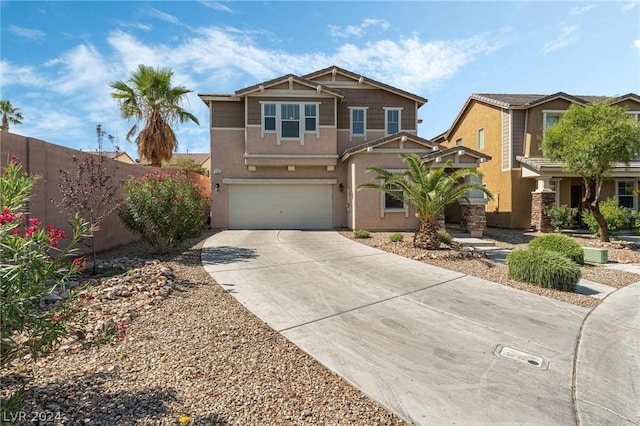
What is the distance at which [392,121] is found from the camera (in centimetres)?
1747

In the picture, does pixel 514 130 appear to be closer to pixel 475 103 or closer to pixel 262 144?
pixel 475 103

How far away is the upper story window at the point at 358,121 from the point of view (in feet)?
56.7

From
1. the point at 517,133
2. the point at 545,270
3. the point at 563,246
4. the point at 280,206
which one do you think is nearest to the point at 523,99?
the point at 517,133

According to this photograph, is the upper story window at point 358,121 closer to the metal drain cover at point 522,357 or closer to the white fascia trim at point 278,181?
the white fascia trim at point 278,181

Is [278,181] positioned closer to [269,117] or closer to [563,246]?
[269,117]

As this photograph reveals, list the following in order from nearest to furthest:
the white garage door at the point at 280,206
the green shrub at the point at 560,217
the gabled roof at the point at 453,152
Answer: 1. the gabled roof at the point at 453,152
2. the green shrub at the point at 560,217
3. the white garage door at the point at 280,206

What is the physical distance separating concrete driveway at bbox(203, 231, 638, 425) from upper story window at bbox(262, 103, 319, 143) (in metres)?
9.18

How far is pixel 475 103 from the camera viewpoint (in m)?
19.9

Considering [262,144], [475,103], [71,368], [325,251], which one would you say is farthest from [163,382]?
[475,103]

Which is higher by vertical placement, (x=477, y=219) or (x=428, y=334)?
(x=477, y=219)

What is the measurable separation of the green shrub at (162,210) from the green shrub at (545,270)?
8114mm

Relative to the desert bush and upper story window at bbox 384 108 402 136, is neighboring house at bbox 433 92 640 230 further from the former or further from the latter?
the desert bush

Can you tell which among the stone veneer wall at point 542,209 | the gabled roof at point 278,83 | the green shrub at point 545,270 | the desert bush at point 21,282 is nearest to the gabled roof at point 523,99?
the stone veneer wall at point 542,209

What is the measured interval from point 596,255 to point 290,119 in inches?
509
